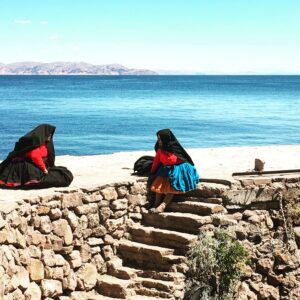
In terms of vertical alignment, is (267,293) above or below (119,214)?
below

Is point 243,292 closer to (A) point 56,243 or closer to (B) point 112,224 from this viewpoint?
(B) point 112,224

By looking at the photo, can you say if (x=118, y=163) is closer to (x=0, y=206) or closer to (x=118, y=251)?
(x=118, y=251)

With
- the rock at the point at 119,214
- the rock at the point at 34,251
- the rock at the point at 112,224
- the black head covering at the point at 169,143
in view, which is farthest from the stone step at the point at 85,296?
the black head covering at the point at 169,143

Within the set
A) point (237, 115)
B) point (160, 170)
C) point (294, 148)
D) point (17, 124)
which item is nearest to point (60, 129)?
point (17, 124)

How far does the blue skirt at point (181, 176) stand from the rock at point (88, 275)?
6.43 feet

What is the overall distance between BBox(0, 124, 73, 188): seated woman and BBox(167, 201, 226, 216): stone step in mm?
1881

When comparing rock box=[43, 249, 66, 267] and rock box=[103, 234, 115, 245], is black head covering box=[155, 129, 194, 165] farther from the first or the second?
rock box=[43, 249, 66, 267]

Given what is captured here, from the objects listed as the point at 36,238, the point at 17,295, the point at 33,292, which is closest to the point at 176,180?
the point at 36,238

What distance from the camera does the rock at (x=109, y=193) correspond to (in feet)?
37.1

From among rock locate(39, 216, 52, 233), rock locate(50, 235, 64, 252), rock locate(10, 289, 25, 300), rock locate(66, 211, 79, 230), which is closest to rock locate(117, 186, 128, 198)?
rock locate(66, 211, 79, 230)

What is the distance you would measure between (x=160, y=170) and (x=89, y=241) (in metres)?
1.78

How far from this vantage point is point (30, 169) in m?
11.1

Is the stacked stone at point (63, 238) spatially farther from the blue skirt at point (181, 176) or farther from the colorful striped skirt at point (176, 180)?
the blue skirt at point (181, 176)

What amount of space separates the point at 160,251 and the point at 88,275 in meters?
1.20
